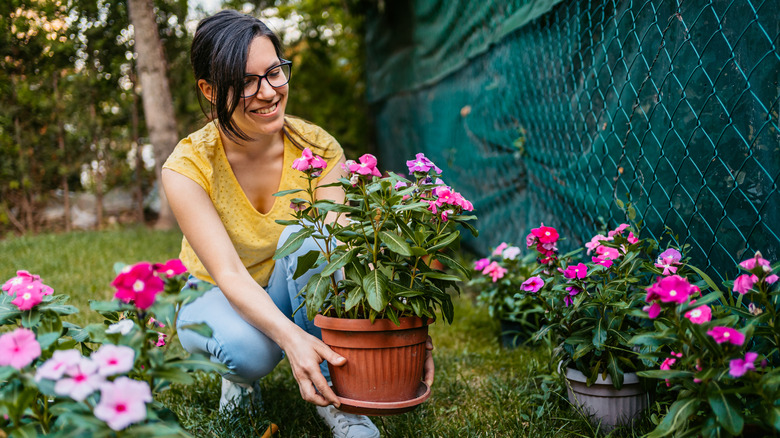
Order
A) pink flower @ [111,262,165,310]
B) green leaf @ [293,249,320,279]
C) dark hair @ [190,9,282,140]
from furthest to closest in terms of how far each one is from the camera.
→ dark hair @ [190,9,282,140]
green leaf @ [293,249,320,279]
pink flower @ [111,262,165,310]

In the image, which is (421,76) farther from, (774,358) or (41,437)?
(41,437)

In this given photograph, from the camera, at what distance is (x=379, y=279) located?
148 centimetres

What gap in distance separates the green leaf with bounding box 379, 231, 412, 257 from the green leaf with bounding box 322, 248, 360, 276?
0.09 metres

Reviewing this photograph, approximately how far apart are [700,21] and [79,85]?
5.83m

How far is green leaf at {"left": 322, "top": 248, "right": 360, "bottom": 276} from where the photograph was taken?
4.87 feet

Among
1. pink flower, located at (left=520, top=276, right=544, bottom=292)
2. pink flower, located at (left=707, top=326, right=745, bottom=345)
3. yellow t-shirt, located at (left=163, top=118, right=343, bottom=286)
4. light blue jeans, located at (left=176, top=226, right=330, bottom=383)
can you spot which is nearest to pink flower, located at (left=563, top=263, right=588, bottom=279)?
pink flower, located at (left=520, top=276, right=544, bottom=292)

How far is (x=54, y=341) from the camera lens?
3.87 ft

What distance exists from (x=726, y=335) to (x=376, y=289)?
29.3 inches

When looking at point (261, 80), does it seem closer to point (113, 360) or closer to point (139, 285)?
point (139, 285)

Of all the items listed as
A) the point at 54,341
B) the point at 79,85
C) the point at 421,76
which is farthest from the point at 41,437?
the point at 79,85

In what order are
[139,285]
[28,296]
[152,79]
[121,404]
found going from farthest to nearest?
[152,79], [28,296], [139,285], [121,404]

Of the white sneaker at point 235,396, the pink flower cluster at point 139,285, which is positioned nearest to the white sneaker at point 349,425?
the white sneaker at point 235,396

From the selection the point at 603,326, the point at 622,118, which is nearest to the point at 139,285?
the point at 603,326

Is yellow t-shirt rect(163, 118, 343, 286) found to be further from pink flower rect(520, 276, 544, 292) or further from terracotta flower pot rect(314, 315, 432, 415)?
pink flower rect(520, 276, 544, 292)
